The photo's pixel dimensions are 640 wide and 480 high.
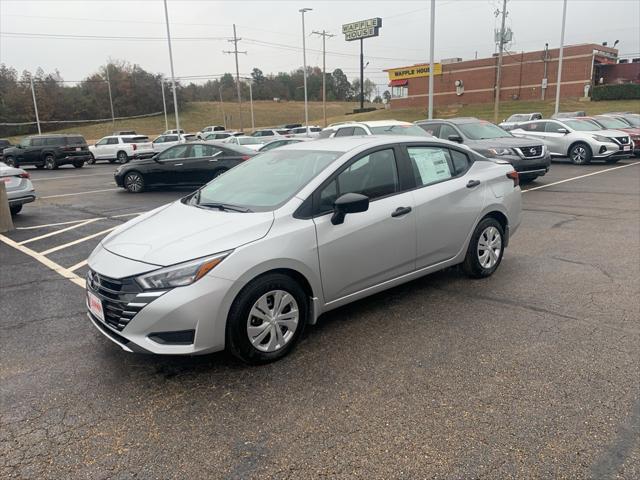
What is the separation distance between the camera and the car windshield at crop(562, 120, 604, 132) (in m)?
17.8

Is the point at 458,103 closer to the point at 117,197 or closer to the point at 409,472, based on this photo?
the point at 117,197

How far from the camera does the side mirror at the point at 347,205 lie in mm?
3791

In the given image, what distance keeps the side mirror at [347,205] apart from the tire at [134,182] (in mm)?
11895

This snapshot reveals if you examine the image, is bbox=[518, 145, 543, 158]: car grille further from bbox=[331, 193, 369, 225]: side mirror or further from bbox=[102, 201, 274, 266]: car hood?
bbox=[102, 201, 274, 266]: car hood

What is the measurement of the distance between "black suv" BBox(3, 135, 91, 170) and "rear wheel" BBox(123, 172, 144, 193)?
1384cm

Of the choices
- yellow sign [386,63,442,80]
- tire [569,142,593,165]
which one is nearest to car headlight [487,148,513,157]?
tire [569,142,593,165]

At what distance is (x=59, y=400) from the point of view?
3287 mm

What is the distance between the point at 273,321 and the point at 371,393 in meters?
0.87

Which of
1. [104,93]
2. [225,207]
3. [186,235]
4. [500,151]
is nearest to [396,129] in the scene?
[500,151]

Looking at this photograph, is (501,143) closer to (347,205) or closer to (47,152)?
(347,205)

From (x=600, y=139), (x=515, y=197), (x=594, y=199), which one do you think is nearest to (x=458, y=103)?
(x=600, y=139)

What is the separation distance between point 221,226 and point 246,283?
52cm

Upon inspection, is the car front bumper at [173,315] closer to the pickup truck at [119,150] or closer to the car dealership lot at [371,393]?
the car dealership lot at [371,393]

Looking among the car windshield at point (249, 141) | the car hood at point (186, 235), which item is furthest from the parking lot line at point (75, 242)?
the car windshield at point (249, 141)
